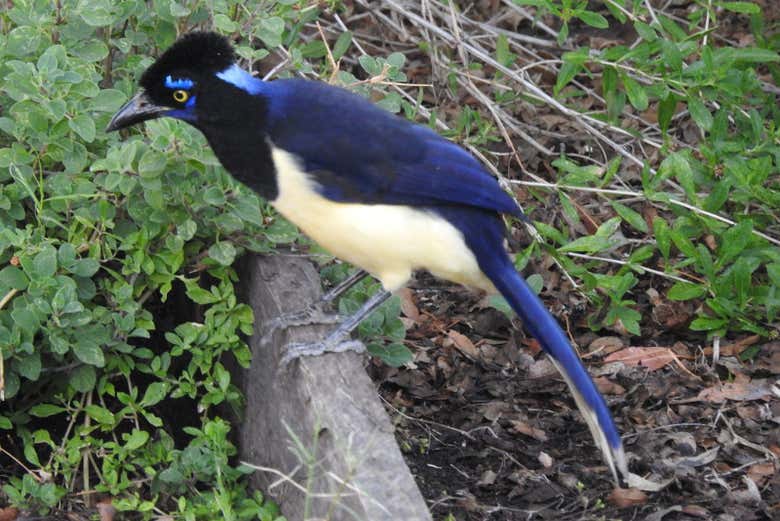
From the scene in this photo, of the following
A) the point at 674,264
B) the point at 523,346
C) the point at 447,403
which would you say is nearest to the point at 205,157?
the point at 447,403

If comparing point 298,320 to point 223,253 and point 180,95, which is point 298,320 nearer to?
point 223,253

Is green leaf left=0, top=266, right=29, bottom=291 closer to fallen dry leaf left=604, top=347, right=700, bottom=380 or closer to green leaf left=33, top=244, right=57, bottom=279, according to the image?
green leaf left=33, top=244, right=57, bottom=279

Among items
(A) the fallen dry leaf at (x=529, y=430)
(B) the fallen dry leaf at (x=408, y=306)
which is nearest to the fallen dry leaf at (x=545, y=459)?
(A) the fallen dry leaf at (x=529, y=430)

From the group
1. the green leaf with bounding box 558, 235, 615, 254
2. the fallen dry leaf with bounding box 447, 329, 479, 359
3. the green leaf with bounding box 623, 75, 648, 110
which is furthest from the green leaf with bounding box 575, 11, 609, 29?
the fallen dry leaf with bounding box 447, 329, 479, 359

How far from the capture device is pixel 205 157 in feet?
12.2

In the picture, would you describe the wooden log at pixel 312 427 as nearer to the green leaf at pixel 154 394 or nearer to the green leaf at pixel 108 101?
the green leaf at pixel 154 394

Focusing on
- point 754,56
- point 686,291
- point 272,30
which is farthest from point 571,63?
point 272,30

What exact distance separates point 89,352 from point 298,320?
619mm

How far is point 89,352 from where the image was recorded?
3.55 m

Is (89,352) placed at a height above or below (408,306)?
above

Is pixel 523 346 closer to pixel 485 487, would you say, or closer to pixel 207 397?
pixel 485 487

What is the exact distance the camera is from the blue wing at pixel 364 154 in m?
3.62

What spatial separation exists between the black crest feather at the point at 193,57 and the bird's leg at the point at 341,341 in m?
0.83

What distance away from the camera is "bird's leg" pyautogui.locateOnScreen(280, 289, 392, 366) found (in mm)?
3594
